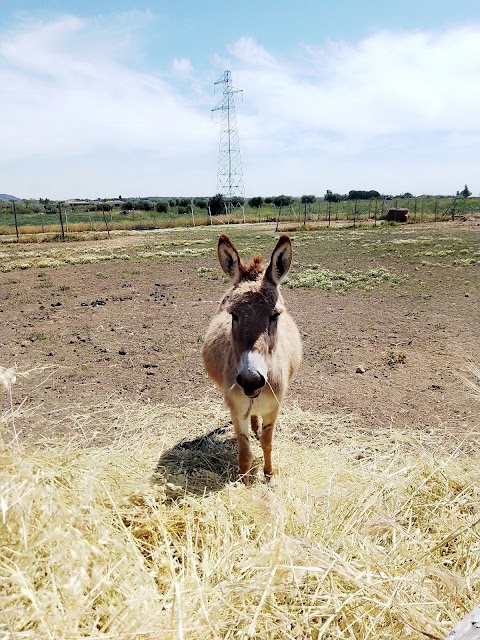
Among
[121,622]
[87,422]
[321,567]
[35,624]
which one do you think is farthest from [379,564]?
[87,422]

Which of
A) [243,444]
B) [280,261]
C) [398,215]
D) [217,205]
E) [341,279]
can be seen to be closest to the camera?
[280,261]


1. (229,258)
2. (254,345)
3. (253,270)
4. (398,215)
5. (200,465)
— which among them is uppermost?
(398,215)

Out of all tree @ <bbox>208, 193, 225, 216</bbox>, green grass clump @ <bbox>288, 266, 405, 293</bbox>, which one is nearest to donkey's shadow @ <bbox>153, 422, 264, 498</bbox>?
green grass clump @ <bbox>288, 266, 405, 293</bbox>

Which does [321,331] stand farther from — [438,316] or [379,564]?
[379,564]

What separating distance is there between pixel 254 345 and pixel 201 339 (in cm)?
557

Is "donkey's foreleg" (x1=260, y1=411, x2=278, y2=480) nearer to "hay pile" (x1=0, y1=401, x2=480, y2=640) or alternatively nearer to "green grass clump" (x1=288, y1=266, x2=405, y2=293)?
"hay pile" (x1=0, y1=401, x2=480, y2=640)

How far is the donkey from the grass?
637 millimetres

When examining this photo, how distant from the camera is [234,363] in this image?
420 cm

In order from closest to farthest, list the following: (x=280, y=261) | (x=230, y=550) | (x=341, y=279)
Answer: (x=230, y=550), (x=280, y=261), (x=341, y=279)

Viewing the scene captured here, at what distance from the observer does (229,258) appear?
13.8 ft

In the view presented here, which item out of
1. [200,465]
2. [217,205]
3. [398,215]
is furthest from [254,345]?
[217,205]

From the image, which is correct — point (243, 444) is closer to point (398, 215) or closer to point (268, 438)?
point (268, 438)

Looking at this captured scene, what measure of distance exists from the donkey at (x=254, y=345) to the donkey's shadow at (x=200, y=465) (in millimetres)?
354

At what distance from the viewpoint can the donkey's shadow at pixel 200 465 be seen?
13.0 feet
